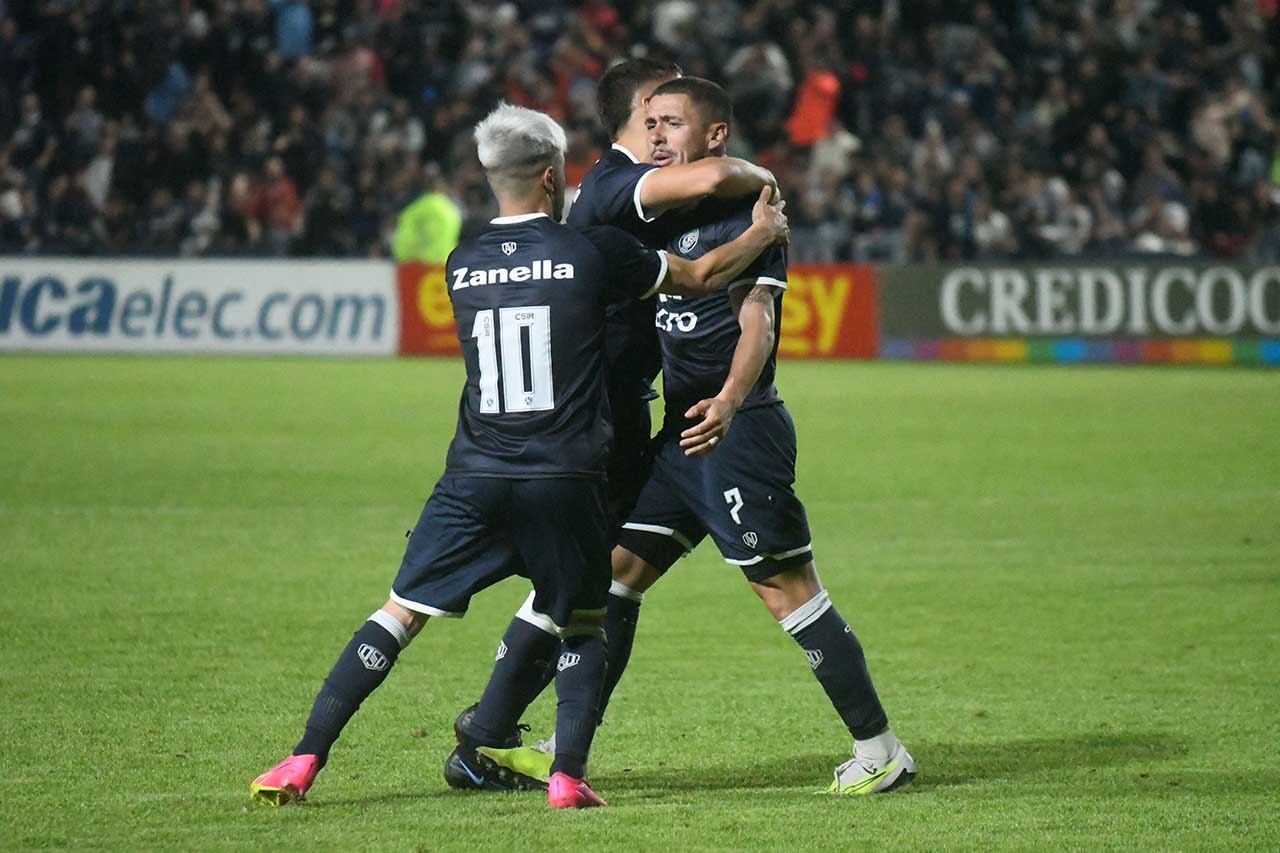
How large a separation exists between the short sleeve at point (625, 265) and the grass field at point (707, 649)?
1.34 metres

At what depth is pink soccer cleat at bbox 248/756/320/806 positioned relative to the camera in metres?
5.14

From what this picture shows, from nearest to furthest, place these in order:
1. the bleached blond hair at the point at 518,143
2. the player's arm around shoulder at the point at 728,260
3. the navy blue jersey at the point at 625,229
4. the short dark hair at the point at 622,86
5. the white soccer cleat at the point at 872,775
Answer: the bleached blond hair at the point at 518,143
the player's arm around shoulder at the point at 728,260
the navy blue jersey at the point at 625,229
the white soccer cleat at the point at 872,775
the short dark hair at the point at 622,86

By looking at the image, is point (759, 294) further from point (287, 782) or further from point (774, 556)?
point (287, 782)

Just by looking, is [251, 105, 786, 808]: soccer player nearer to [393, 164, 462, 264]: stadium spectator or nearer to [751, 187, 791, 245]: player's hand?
[751, 187, 791, 245]: player's hand

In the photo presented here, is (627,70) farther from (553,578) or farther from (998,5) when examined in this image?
(998,5)

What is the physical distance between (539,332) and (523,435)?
266 mm

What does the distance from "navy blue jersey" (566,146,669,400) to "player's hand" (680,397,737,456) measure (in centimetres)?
41

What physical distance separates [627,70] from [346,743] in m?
2.18

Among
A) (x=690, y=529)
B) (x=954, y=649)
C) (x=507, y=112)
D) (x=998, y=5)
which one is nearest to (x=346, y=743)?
(x=690, y=529)

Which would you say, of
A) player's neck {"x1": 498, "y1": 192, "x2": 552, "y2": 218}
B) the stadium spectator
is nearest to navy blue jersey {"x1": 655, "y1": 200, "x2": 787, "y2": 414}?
player's neck {"x1": 498, "y1": 192, "x2": 552, "y2": 218}

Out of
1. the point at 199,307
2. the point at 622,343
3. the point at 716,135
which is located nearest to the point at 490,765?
the point at 622,343

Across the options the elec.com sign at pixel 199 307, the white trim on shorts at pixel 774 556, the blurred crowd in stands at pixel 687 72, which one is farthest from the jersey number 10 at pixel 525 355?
the blurred crowd in stands at pixel 687 72

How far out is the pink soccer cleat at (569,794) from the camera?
5.21 metres

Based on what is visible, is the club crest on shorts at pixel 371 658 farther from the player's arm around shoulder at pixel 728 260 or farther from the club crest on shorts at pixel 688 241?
the club crest on shorts at pixel 688 241
